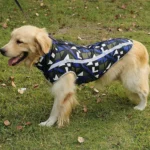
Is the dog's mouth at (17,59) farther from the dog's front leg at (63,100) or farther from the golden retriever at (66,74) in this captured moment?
the dog's front leg at (63,100)

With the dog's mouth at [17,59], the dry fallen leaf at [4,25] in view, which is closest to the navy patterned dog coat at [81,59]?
the dog's mouth at [17,59]

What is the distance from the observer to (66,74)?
3.96 meters

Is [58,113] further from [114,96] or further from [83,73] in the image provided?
[114,96]

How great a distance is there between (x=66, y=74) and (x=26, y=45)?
0.65 metres

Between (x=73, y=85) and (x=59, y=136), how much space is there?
2.35ft

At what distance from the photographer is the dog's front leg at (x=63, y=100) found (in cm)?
399

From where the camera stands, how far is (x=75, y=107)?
4676 mm

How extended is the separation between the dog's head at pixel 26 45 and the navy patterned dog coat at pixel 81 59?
14cm

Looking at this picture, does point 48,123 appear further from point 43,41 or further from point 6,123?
point 43,41

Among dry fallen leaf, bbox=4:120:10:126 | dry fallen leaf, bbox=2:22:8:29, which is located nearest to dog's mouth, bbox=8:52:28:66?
dry fallen leaf, bbox=4:120:10:126

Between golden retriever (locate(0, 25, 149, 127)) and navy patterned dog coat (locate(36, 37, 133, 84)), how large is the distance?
3.1 inches

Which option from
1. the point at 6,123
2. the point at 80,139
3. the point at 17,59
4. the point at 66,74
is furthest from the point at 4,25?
the point at 80,139

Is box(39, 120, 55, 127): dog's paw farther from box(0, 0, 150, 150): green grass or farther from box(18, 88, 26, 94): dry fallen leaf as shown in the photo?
box(18, 88, 26, 94): dry fallen leaf

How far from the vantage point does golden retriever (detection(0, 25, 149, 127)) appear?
373 cm
